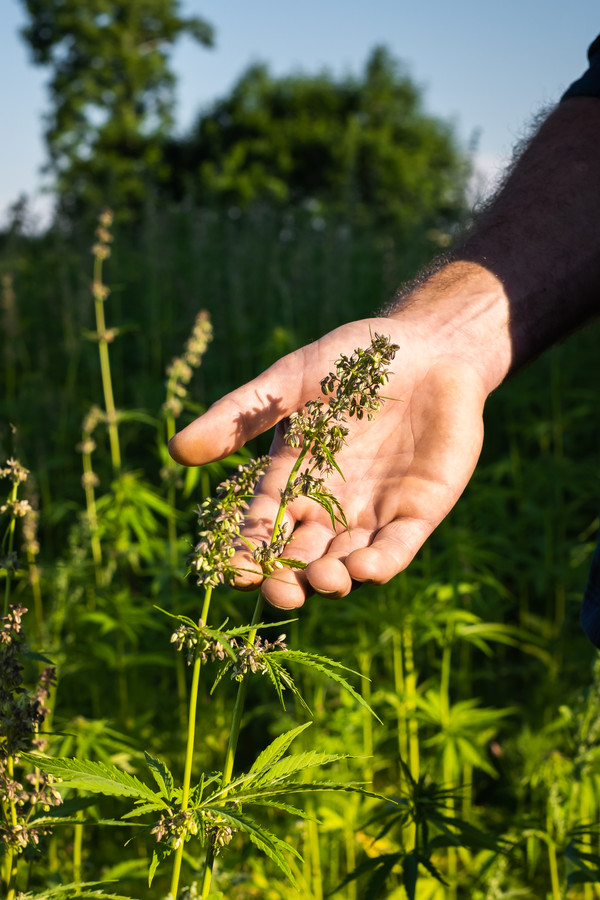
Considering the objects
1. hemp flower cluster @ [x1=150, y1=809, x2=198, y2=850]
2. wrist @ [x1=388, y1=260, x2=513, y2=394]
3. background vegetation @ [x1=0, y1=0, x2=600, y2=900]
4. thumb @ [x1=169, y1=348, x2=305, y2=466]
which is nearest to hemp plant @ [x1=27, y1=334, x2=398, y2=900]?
hemp flower cluster @ [x1=150, y1=809, x2=198, y2=850]

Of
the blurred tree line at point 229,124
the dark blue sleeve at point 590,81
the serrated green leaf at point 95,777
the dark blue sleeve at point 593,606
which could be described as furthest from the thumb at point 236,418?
the blurred tree line at point 229,124

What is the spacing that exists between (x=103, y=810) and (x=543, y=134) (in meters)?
2.84

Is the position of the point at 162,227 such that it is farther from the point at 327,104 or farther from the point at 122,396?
the point at 327,104

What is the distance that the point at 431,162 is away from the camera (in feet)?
170

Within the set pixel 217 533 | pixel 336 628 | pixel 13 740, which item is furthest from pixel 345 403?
pixel 336 628

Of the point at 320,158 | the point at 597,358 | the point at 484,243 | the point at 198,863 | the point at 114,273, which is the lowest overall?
the point at 198,863

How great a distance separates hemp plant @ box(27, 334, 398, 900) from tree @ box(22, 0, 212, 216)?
113 ft

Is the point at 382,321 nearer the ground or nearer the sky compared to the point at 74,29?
nearer the ground

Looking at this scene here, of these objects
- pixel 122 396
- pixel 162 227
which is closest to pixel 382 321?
pixel 122 396

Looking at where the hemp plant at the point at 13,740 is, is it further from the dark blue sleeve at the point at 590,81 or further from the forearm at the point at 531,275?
the dark blue sleeve at the point at 590,81

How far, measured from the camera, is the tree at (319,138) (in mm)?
41750

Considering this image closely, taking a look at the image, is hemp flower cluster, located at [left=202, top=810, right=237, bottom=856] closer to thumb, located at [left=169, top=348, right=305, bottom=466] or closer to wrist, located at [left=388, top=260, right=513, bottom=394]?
thumb, located at [left=169, top=348, right=305, bottom=466]

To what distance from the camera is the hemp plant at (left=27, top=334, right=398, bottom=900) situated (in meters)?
1.18

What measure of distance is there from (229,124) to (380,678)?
154 ft
